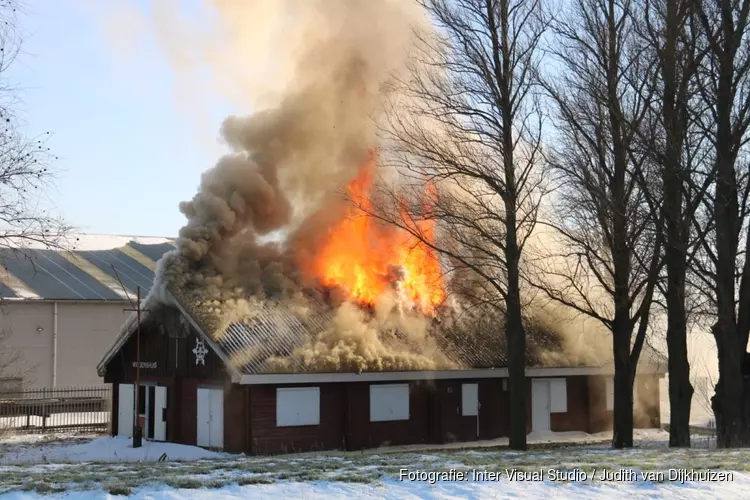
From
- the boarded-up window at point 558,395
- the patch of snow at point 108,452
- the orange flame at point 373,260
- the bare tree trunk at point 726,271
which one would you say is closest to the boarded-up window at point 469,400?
the orange flame at point 373,260

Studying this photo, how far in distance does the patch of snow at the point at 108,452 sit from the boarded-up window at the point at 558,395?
486 inches

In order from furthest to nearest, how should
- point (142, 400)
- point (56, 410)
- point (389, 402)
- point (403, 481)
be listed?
point (56, 410) → point (142, 400) → point (389, 402) → point (403, 481)

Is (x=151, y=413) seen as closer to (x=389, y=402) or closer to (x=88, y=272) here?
(x=389, y=402)

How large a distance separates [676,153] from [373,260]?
A: 1250 centimetres

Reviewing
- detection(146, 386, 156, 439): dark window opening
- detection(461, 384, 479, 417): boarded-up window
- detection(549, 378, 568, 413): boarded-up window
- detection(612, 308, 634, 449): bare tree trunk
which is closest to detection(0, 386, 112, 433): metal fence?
detection(146, 386, 156, 439): dark window opening

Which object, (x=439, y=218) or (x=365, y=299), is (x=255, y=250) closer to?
(x=365, y=299)

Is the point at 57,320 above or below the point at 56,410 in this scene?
above

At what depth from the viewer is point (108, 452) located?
2628 centimetres

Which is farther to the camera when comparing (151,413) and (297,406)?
(151,413)

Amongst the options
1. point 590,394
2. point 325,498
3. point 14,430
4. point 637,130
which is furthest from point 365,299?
point 325,498

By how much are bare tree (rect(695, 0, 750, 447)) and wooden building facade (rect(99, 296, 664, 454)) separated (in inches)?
360

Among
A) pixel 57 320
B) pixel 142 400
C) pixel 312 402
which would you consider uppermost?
pixel 57 320

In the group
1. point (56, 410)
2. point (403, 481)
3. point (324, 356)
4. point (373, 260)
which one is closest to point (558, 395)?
point (373, 260)

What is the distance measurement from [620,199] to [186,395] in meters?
14.4
